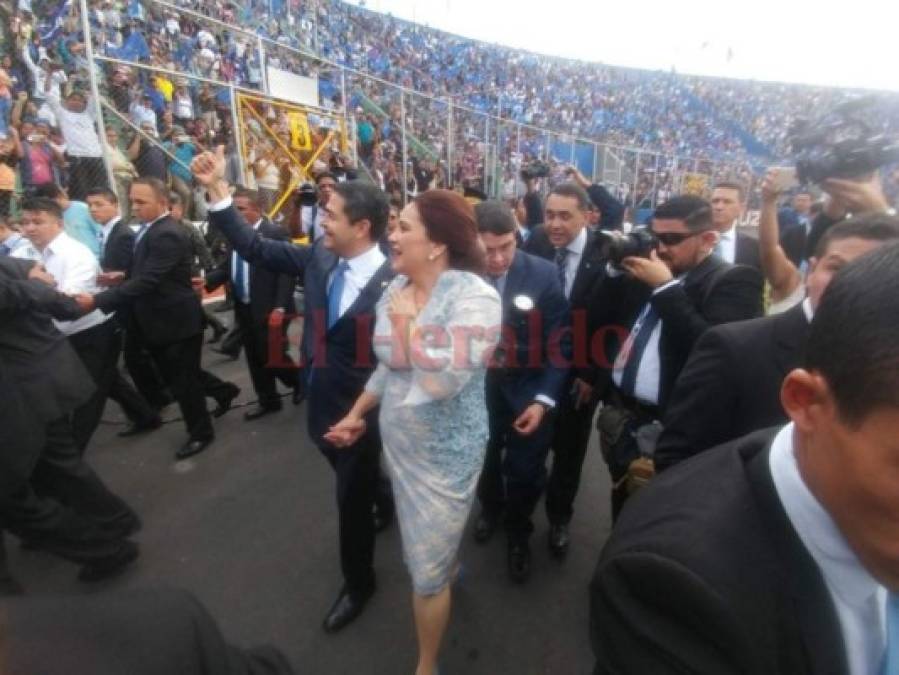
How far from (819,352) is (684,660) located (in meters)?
0.44

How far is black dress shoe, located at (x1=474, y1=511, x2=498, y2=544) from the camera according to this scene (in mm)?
2863

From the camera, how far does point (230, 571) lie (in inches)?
103

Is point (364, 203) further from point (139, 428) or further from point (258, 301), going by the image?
point (139, 428)

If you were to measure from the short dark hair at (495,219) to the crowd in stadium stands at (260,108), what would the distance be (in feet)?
5.93

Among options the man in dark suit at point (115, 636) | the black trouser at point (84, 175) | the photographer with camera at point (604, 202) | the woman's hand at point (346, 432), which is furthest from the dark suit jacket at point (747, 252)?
the black trouser at point (84, 175)

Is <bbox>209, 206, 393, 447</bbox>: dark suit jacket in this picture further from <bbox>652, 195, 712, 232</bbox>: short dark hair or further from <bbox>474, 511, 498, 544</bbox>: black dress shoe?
<bbox>652, 195, 712, 232</bbox>: short dark hair

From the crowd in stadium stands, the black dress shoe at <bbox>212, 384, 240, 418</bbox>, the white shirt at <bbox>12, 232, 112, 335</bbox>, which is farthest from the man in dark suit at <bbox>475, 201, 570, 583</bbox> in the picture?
the black dress shoe at <bbox>212, 384, 240, 418</bbox>

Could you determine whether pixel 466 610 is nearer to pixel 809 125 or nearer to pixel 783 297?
pixel 783 297

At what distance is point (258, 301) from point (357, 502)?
2425 mm

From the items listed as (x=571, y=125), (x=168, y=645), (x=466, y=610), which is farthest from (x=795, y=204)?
(x=571, y=125)

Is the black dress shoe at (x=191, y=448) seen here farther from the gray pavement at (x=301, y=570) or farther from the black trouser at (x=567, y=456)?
the black trouser at (x=567, y=456)

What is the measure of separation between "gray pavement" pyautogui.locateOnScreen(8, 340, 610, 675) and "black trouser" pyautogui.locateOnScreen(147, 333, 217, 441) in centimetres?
22

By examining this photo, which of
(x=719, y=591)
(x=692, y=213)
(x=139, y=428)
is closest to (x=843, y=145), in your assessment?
(x=692, y=213)

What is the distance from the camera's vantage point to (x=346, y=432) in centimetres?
189
